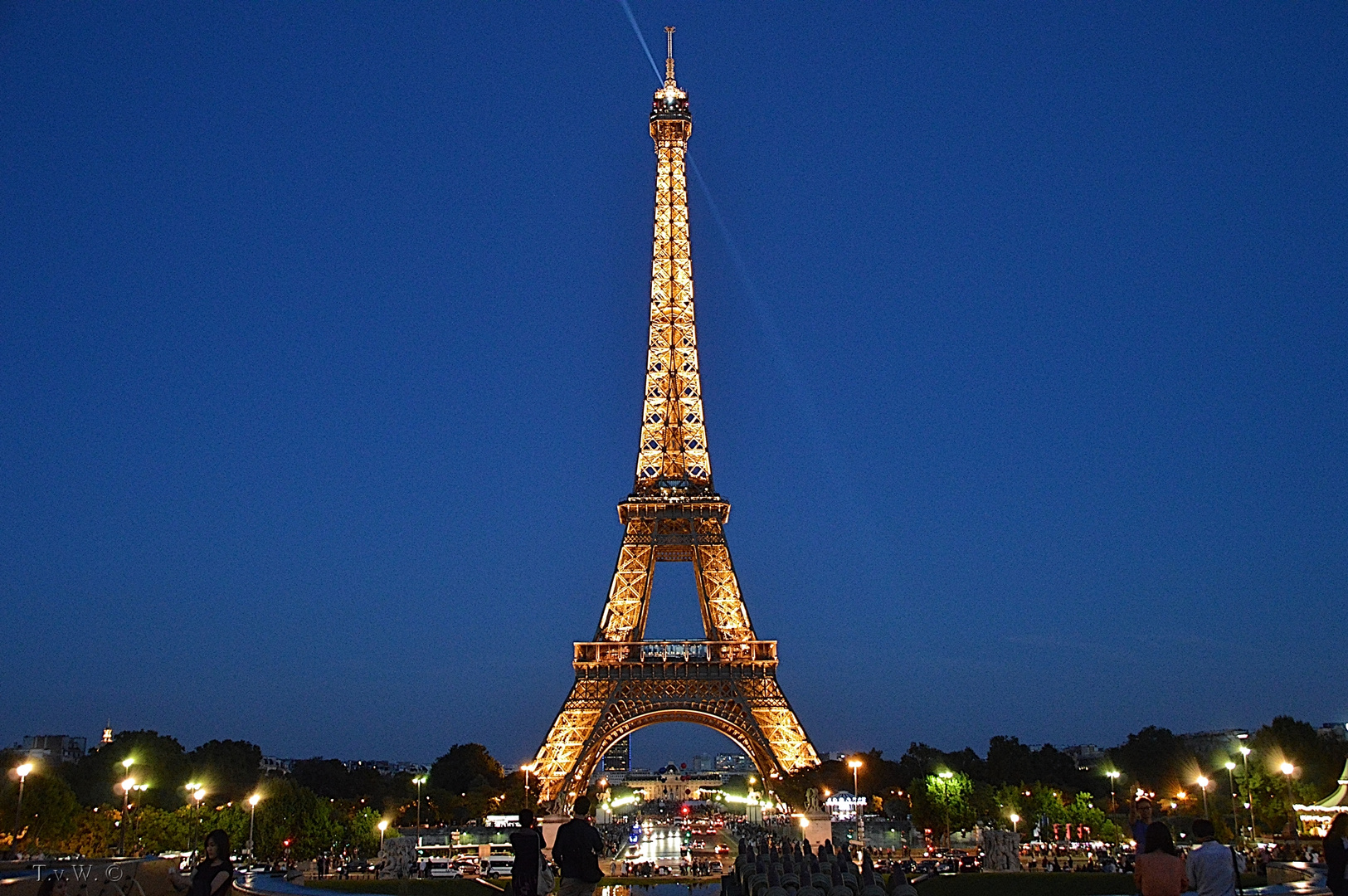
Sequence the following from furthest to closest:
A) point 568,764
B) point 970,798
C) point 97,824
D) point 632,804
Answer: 1. point 632,804
2. point 970,798
3. point 568,764
4. point 97,824

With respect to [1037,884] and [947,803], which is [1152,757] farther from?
[1037,884]

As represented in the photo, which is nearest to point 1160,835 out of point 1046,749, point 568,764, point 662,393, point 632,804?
point 568,764

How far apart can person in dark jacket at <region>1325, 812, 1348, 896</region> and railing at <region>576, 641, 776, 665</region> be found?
180ft

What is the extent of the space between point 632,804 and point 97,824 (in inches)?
4765

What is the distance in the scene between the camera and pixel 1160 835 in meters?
9.62

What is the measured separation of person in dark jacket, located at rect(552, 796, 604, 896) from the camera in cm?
1094

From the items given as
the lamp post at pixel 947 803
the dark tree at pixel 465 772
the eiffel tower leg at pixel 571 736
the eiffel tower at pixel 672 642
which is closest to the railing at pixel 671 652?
the eiffel tower at pixel 672 642

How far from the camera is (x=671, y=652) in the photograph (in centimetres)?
6575

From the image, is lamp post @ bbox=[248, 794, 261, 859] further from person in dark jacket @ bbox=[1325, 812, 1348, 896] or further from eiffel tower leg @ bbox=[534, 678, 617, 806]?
person in dark jacket @ bbox=[1325, 812, 1348, 896]

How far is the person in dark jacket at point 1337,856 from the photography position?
1031 centimetres

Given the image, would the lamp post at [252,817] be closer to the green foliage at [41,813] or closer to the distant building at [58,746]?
the green foliage at [41,813]

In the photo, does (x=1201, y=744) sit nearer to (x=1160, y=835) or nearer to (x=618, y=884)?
(x=618, y=884)

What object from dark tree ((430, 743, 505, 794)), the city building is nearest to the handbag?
the city building

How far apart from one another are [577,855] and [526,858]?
60 centimetres
